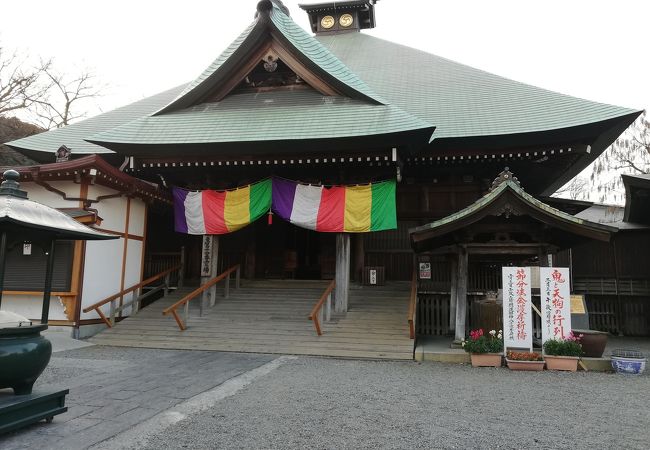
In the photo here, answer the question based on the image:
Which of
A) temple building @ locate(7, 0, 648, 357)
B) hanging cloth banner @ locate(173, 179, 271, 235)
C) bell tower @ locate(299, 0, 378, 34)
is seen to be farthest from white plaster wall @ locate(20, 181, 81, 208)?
bell tower @ locate(299, 0, 378, 34)

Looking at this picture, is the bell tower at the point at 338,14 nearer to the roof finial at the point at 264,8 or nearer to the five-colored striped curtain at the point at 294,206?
the roof finial at the point at 264,8

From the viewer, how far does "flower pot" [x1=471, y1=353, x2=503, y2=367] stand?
7.83 m

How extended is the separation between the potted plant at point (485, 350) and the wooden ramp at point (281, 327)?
1.15 metres

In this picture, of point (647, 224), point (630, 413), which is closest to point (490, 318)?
point (630, 413)

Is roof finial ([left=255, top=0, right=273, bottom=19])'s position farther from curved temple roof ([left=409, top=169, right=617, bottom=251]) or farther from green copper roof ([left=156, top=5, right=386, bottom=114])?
curved temple roof ([left=409, top=169, right=617, bottom=251])

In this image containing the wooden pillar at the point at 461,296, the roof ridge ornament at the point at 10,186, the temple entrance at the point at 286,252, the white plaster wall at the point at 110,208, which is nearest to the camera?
the roof ridge ornament at the point at 10,186

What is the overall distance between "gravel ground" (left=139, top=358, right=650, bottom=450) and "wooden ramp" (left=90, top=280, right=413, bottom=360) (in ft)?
5.72

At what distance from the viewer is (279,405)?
5.25 meters

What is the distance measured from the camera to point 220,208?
37.3 feet

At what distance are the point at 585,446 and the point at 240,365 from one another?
17.5 ft

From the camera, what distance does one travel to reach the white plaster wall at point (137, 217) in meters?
12.0

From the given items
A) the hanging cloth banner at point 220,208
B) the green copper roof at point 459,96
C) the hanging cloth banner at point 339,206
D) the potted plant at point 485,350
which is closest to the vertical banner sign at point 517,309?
the potted plant at point 485,350

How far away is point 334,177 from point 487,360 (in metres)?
5.86

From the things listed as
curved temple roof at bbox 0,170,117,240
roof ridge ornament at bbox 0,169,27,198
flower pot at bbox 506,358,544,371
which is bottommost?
flower pot at bbox 506,358,544,371
